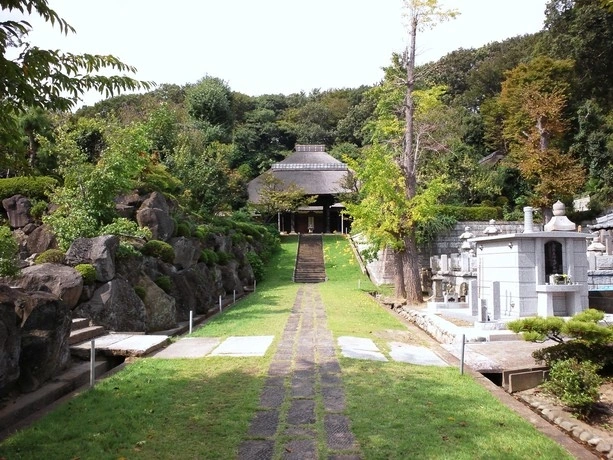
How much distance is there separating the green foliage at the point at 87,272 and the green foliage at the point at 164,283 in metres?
2.79

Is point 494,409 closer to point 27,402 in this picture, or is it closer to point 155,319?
point 27,402

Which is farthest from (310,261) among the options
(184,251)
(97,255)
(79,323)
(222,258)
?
(79,323)

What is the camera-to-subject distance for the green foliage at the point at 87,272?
11266 mm

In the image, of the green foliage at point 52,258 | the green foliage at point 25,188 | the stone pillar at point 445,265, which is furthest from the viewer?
the stone pillar at point 445,265

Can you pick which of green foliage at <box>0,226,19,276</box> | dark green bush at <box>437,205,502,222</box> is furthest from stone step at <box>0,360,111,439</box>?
dark green bush at <box>437,205,502,222</box>

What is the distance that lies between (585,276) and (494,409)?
1020cm

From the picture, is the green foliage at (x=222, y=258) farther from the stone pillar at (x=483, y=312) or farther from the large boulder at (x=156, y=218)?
the stone pillar at (x=483, y=312)

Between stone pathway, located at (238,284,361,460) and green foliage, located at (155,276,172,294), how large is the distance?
543cm

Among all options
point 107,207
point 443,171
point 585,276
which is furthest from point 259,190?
point 585,276

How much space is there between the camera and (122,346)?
9.40 metres

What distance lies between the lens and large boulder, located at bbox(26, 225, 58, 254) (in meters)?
14.4

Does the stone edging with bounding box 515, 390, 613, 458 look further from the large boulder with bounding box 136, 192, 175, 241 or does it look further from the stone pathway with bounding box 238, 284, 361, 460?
the large boulder with bounding box 136, 192, 175, 241

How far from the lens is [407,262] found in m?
19.5

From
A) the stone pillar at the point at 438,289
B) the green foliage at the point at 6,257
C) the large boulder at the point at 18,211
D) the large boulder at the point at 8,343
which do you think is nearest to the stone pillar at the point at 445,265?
the stone pillar at the point at 438,289
